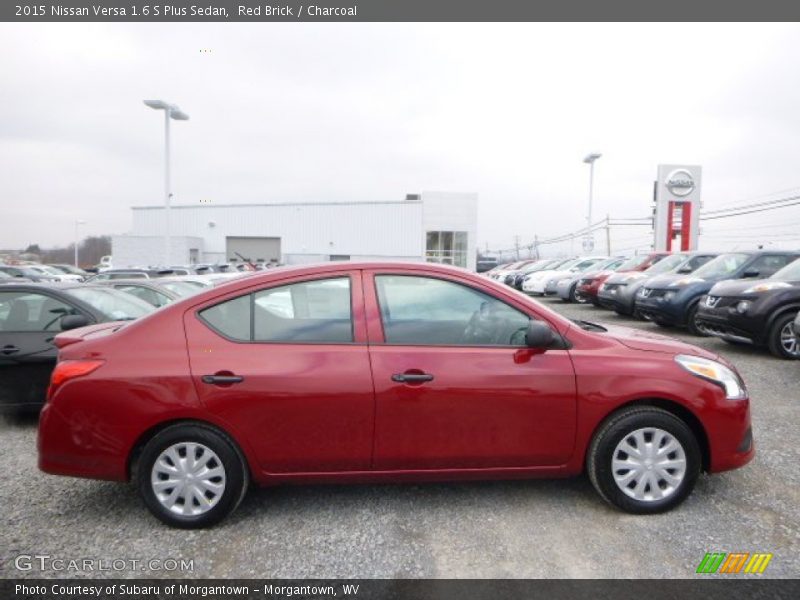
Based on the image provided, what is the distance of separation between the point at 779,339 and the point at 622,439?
605 cm

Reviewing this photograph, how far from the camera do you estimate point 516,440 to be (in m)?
3.29

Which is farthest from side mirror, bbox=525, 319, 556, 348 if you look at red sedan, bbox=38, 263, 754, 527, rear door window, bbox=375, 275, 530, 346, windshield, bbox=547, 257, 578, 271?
windshield, bbox=547, 257, 578, 271

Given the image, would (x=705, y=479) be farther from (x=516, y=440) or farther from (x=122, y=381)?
(x=122, y=381)

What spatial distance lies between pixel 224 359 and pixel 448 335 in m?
1.34

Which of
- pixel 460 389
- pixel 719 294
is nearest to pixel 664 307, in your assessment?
pixel 719 294

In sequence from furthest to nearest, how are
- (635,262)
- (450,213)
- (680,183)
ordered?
(450,213)
(680,183)
(635,262)

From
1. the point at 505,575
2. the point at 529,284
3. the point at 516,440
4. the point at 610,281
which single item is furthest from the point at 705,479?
the point at 529,284

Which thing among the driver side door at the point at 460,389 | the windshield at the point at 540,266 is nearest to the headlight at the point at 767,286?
the driver side door at the point at 460,389

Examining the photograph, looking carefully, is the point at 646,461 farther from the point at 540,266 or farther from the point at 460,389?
the point at 540,266

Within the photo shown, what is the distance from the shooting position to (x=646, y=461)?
3.31 meters

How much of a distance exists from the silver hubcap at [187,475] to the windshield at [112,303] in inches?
114

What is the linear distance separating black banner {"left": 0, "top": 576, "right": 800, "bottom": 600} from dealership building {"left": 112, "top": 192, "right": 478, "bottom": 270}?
→ 123 ft

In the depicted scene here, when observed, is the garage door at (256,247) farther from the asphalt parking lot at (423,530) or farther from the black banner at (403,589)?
the black banner at (403,589)

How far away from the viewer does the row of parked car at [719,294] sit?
25.5 ft
